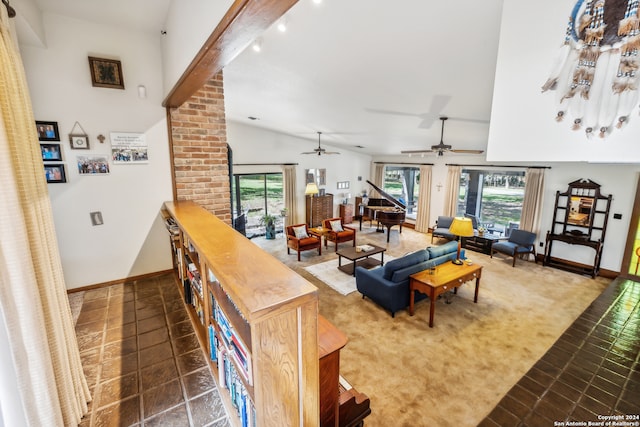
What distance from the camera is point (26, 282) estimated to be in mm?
1035

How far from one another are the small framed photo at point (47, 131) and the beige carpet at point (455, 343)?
3.86 m

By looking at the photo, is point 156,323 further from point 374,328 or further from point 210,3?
point 374,328

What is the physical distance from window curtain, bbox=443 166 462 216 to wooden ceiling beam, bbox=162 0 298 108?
7713 millimetres

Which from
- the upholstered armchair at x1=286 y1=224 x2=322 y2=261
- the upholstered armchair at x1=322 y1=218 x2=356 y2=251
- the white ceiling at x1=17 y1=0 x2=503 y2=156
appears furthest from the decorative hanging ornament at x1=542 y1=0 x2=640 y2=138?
the upholstered armchair at x1=322 y1=218 x2=356 y2=251

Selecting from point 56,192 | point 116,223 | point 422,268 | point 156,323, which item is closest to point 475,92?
point 422,268

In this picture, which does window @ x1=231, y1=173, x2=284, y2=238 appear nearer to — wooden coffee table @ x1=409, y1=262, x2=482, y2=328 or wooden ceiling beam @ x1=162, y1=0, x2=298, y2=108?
wooden coffee table @ x1=409, y1=262, x2=482, y2=328

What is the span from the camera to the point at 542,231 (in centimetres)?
648

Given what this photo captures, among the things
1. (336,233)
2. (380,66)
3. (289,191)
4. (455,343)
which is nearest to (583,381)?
(455,343)

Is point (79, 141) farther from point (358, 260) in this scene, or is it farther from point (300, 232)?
point (358, 260)

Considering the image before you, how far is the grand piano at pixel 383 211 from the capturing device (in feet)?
27.0

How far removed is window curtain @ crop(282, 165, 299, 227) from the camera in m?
8.68

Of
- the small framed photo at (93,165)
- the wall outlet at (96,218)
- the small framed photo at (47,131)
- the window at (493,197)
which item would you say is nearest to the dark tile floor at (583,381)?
the window at (493,197)

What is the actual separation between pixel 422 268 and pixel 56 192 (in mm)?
4658

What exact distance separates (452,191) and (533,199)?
80.7 inches
